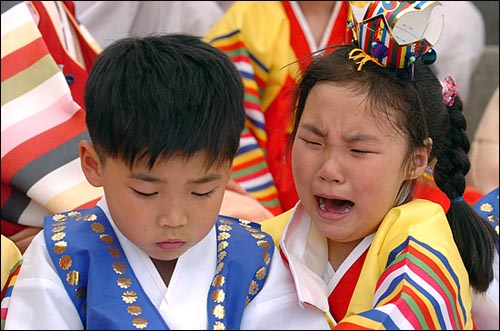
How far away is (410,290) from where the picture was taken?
1.47 m

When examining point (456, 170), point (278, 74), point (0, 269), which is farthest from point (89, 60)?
point (456, 170)

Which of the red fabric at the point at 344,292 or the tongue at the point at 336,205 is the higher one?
the tongue at the point at 336,205

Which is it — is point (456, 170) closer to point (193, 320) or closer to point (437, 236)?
point (437, 236)

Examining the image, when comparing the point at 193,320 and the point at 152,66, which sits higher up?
the point at 152,66

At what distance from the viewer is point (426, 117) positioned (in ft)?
5.73

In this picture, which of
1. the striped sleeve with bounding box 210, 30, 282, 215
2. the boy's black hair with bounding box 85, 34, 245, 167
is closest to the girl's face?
the boy's black hair with bounding box 85, 34, 245, 167

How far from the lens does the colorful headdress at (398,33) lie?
167 cm

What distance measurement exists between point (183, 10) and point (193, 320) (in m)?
2.12

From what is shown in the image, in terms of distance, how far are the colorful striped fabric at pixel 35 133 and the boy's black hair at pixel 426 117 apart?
571 millimetres

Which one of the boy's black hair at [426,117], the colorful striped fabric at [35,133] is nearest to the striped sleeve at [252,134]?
the colorful striped fabric at [35,133]

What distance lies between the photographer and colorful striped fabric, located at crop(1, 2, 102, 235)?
2111mm

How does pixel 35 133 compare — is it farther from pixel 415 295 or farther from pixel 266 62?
pixel 415 295

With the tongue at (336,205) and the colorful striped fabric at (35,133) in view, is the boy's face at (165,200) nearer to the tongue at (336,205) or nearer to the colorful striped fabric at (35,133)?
the tongue at (336,205)

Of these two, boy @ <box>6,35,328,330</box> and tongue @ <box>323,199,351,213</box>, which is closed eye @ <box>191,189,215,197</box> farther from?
tongue @ <box>323,199,351,213</box>
